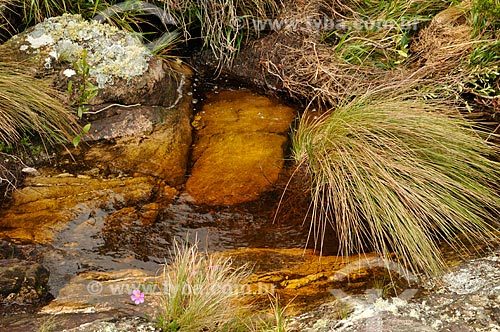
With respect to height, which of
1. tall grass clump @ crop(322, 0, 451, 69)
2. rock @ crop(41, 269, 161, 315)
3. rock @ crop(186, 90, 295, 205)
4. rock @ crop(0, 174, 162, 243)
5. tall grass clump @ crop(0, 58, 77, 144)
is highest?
tall grass clump @ crop(322, 0, 451, 69)

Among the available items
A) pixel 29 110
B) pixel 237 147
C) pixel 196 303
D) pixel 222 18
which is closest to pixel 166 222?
pixel 237 147

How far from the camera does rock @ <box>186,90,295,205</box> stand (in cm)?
398

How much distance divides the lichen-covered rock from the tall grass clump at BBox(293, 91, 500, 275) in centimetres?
153

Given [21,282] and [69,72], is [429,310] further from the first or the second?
[69,72]

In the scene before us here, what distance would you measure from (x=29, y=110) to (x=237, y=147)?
1.60m

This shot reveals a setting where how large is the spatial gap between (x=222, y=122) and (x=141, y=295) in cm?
230

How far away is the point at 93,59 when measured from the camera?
4566 millimetres

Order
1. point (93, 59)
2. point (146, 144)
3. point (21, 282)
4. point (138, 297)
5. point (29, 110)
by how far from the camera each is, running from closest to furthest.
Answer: point (138, 297)
point (21, 282)
point (29, 110)
point (146, 144)
point (93, 59)

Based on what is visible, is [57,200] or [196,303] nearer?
[196,303]

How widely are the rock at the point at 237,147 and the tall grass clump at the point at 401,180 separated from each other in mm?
348

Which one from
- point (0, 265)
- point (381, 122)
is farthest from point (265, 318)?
point (381, 122)

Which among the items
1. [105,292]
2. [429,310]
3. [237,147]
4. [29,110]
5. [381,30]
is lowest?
[105,292]

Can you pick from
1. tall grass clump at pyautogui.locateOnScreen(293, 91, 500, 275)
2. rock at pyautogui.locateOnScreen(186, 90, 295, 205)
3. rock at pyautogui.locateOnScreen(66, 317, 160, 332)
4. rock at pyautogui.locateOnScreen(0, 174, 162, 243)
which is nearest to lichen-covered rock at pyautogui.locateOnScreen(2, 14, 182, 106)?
rock at pyautogui.locateOnScreen(186, 90, 295, 205)

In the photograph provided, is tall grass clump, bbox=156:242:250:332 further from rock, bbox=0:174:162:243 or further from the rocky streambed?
rock, bbox=0:174:162:243
